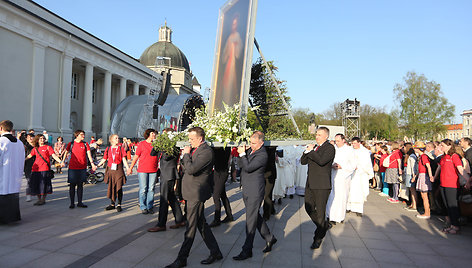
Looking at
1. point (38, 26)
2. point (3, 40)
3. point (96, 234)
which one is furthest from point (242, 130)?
point (38, 26)

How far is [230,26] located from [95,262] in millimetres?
5147

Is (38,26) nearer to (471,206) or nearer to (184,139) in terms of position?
(184,139)

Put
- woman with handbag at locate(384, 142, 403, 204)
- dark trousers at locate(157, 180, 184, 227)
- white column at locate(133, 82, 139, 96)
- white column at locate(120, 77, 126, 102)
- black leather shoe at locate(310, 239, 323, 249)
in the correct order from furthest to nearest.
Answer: white column at locate(133, 82, 139, 96) → white column at locate(120, 77, 126, 102) → woman with handbag at locate(384, 142, 403, 204) → dark trousers at locate(157, 180, 184, 227) → black leather shoe at locate(310, 239, 323, 249)

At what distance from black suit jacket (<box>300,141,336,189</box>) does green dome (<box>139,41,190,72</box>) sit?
59881 millimetres

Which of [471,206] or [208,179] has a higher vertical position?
[208,179]

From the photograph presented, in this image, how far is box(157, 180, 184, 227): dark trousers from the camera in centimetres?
562

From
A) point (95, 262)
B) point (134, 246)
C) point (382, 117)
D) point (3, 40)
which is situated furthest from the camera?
point (382, 117)

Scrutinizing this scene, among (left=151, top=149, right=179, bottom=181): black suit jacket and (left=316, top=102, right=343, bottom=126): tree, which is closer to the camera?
(left=151, top=149, right=179, bottom=181): black suit jacket

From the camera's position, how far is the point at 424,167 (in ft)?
23.9

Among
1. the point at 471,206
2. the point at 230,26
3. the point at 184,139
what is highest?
the point at 230,26

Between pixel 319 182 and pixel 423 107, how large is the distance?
141ft

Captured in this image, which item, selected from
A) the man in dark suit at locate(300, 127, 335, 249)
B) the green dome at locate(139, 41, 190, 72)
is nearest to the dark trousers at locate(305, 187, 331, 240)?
the man in dark suit at locate(300, 127, 335, 249)

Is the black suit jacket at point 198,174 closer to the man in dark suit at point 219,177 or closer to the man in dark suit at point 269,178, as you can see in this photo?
the man in dark suit at point 219,177

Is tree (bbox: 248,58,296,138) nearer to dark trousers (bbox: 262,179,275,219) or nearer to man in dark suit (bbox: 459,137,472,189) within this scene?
dark trousers (bbox: 262,179,275,219)
